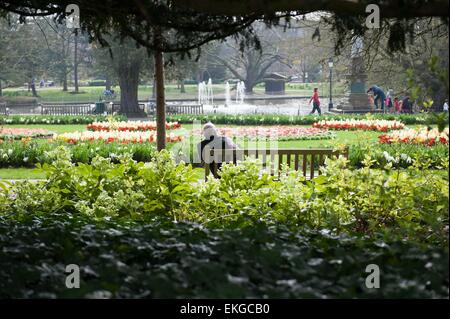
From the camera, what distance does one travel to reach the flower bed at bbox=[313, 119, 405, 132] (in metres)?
20.3

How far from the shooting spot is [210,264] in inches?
132

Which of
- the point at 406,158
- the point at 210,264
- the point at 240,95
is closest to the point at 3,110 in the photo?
the point at 240,95

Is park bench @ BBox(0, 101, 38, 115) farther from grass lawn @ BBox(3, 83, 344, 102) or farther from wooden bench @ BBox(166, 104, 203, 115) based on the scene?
wooden bench @ BBox(166, 104, 203, 115)

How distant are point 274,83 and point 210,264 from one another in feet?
168

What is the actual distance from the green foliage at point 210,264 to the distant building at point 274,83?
162 feet

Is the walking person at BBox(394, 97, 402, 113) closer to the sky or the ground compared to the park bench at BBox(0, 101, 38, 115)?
closer to the sky

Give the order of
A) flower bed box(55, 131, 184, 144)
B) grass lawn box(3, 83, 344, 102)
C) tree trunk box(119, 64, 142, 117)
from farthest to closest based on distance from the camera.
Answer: grass lawn box(3, 83, 344, 102)
tree trunk box(119, 64, 142, 117)
flower bed box(55, 131, 184, 144)

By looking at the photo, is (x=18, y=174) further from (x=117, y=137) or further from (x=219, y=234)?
(x=219, y=234)

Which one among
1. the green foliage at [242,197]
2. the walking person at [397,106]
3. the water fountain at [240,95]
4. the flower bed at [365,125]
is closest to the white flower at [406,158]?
the green foliage at [242,197]

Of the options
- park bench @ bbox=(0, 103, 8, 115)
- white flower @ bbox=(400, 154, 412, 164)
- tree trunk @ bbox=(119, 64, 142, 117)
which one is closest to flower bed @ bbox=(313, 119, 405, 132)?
white flower @ bbox=(400, 154, 412, 164)

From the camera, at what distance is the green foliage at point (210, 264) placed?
10.4 feet

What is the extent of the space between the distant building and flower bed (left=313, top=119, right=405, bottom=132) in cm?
3211

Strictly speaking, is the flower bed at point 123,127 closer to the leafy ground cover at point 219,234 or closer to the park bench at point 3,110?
the park bench at point 3,110
